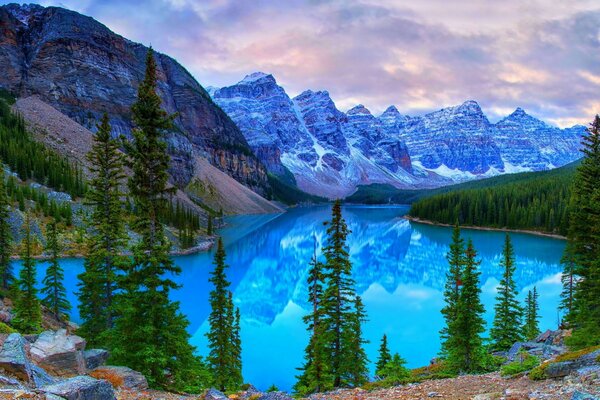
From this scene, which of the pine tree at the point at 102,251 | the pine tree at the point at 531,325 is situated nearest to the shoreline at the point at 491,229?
the pine tree at the point at 531,325

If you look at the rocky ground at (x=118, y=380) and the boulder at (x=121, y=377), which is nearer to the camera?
the rocky ground at (x=118, y=380)

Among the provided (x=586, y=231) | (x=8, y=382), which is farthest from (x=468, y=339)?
(x=8, y=382)

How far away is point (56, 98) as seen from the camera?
5433 inches

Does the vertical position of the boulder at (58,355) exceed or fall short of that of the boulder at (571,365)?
it falls short

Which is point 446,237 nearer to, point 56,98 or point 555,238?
point 555,238

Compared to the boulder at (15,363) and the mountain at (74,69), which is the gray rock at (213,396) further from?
the mountain at (74,69)

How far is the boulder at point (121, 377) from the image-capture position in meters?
11.8

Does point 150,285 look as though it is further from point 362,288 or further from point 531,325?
point 362,288

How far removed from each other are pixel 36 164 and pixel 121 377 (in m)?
84.3

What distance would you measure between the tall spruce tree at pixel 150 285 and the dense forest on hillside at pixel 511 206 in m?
107

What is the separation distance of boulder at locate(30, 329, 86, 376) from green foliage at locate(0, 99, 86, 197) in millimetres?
74642

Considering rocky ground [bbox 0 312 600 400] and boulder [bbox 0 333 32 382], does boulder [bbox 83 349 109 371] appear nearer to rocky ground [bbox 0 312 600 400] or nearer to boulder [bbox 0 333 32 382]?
rocky ground [bbox 0 312 600 400]

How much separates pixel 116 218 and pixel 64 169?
74083 millimetres

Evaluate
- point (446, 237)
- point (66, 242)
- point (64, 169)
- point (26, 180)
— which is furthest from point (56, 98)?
point (446, 237)
